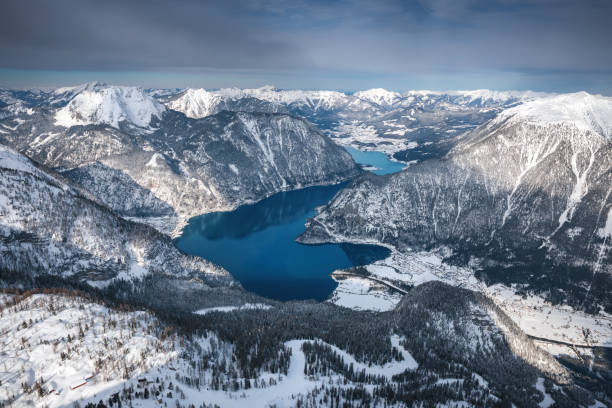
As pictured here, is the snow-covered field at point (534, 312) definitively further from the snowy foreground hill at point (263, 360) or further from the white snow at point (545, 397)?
the white snow at point (545, 397)

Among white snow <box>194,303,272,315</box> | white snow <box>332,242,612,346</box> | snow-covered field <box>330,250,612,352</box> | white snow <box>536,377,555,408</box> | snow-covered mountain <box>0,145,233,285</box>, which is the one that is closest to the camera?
white snow <box>536,377,555,408</box>

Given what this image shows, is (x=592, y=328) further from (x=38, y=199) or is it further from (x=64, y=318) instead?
(x=38, y=199)

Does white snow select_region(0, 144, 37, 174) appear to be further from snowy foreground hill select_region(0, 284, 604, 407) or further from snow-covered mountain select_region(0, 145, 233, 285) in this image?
snowy foreground hill select_region(0, 284, 604, 407)

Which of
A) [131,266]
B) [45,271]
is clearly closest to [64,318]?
[45,271]

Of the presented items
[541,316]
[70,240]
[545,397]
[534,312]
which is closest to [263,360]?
[545,397]

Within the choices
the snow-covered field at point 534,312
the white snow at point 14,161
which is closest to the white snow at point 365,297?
the snow-covered field at point 534,312

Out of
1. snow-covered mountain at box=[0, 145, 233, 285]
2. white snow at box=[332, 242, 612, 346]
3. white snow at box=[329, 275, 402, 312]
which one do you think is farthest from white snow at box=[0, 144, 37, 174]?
white snow at box=[332, 242, 612, 346]

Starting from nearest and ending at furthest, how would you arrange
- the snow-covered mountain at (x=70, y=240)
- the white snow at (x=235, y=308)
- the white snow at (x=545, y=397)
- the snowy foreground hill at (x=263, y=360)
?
the snowy foreground hill at (x=263, y=360)
the white snow at (x=545, y=397)
the white snow at (x=235, y=308)
the snow-covered mountain at (x=70, y=240)

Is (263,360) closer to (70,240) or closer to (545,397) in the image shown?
(545,397)
